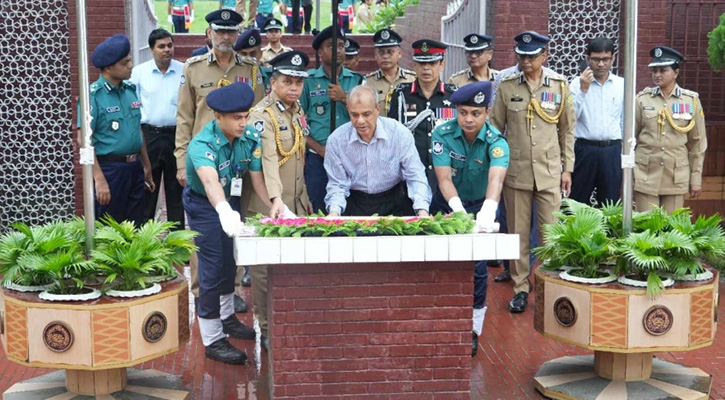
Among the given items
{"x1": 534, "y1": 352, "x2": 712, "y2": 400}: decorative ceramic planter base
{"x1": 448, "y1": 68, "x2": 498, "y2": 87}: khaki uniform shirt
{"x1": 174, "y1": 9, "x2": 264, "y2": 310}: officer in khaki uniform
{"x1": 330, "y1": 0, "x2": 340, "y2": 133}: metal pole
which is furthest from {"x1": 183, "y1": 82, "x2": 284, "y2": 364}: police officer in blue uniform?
{"x1": 448, "y1": 68, "x2": 498, "y2": 87}: khaki uniform shirt

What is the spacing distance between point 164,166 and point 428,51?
2.59 meters

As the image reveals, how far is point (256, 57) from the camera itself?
9.06 m

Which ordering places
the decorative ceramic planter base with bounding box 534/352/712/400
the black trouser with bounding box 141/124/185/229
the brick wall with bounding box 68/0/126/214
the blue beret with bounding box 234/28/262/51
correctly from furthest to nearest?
the brick wall with bounding box 68/0/126/214 < the black trouser with bounding box 141/124/185/229 < the blue beret with bounding box 234/28/262/51 < the decorative ceramic planter base with bounding box 534/352/712/400

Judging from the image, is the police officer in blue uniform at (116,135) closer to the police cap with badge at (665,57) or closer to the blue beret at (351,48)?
the blue beret at (351,48)

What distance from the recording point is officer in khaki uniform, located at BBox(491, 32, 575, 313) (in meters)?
8.24

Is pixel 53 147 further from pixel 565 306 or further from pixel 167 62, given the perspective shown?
pixel 565 306

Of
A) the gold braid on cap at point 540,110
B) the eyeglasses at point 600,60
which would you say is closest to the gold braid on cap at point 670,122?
the eyeglasses at point 600,60

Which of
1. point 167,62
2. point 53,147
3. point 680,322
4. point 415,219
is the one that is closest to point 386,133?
point 415,219

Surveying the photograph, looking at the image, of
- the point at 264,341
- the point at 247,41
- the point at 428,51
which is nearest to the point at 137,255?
the point at 264,341

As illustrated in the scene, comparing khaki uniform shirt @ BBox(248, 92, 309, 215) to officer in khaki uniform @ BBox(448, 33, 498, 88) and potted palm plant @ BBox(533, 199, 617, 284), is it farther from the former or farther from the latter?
officer in khaki uniform @ BBox(448, 33, 498, 88)

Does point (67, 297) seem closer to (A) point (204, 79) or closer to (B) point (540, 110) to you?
(A) point (204, 79)

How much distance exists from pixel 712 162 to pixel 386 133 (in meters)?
5.08

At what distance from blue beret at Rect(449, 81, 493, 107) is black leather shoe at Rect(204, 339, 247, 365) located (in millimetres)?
2102

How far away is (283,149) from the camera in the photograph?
731 centimetres
